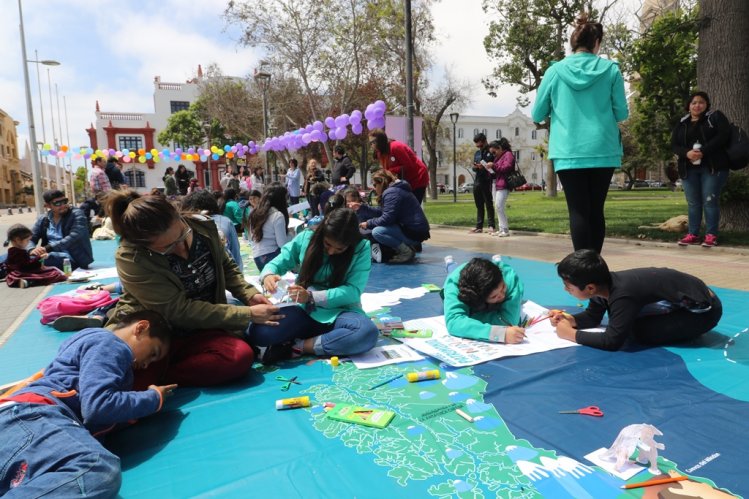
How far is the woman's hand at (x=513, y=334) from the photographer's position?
2941 mm

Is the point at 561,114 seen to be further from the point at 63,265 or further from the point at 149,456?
the point at 63,265

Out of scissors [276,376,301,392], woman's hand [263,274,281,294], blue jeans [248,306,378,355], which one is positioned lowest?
scissors [276,376,301,392]

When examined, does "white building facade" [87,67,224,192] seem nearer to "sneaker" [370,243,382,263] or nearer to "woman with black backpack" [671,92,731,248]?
"sneaker" [370,243,382,263]

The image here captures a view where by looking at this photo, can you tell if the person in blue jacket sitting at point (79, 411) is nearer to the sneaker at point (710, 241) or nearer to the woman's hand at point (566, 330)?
the woman's hand at point (566, 330)

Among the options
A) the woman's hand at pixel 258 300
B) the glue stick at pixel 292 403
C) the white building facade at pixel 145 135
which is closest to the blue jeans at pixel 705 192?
the woman's hand at pixel 258 300

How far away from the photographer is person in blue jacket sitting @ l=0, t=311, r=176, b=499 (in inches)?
57.8

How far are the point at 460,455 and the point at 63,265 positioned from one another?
5.90 meters

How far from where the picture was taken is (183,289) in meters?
2.46

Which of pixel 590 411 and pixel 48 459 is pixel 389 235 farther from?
pixel 48 459

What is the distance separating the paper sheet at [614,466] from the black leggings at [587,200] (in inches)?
83.5

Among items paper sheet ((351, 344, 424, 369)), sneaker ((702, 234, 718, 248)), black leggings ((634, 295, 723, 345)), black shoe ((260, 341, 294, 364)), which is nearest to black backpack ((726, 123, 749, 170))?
sneaker ((702, 234, 718, 248))

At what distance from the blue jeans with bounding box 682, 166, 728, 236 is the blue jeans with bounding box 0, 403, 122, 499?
21.3ft

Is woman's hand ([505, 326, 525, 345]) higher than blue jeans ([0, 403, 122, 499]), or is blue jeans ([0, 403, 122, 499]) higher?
blue jeans ([0, 403, 122, 499])

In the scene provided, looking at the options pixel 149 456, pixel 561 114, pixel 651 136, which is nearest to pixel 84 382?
pixel 149 456
